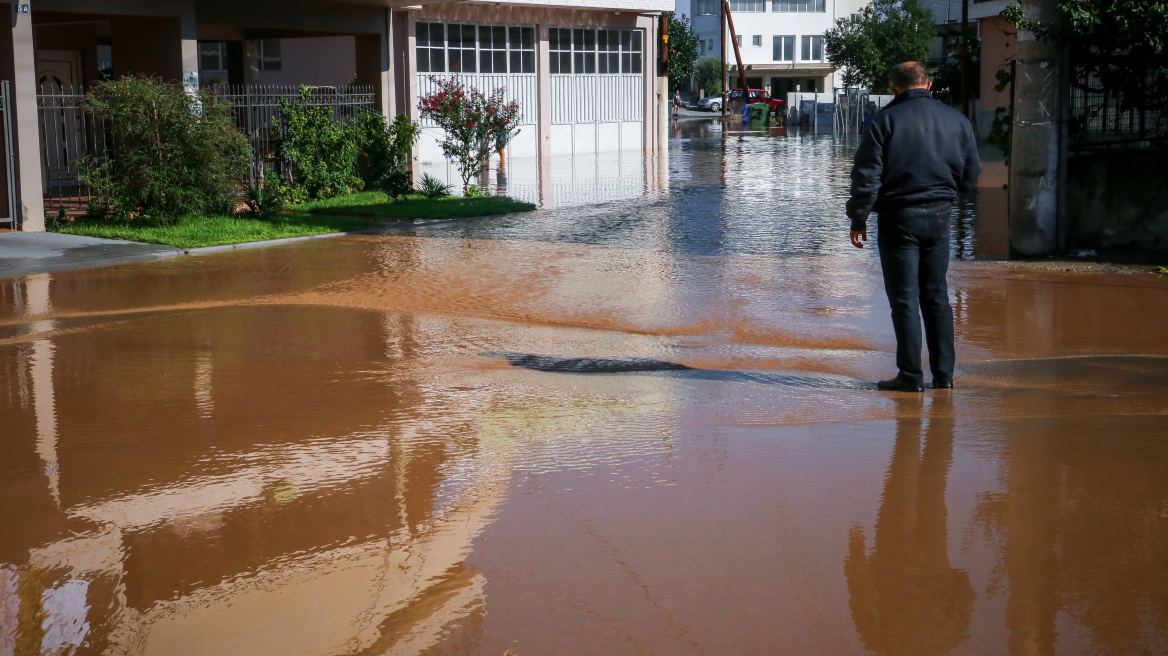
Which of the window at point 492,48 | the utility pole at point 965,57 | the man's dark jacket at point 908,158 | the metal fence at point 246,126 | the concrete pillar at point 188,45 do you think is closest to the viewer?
the man's dark jacket at point 908,158

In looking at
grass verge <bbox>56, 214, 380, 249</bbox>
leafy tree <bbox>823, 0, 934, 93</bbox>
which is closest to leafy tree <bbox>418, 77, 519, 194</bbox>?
grass verge <bbox>56, 214, 380, 249</bbox>

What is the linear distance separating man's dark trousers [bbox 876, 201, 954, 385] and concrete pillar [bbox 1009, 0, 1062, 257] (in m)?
6.25

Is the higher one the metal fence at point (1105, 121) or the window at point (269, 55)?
the window at point (269, 55)

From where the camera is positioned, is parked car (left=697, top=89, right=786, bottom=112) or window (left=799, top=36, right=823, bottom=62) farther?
window (left=799, top=36, right=823, bottom=62)

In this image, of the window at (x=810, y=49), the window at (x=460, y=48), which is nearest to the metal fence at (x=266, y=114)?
the window at (x=460, y=48)

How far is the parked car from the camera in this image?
68.4 m

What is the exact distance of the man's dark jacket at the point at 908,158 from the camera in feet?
23.0

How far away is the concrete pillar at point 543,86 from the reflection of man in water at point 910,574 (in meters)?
28.5

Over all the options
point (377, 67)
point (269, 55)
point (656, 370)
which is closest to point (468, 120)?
point (377, 67)

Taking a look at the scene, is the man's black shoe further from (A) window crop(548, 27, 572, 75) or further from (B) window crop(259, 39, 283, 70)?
(A) window crop(548, 27, 572, 75)

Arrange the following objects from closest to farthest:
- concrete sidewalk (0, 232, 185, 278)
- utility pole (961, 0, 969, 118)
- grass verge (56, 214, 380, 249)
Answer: concrete sidewalk (0, 232, 185, 278), grass verge (56, 214, 380, 249), utility pole (961, 0, 969, 118)

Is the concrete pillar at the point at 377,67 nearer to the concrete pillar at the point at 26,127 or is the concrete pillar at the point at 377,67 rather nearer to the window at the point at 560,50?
the concrete pillar at the point at 26,127

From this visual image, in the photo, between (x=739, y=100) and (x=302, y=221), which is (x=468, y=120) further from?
(x=739, y=100)

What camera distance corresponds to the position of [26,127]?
15.8 metres
